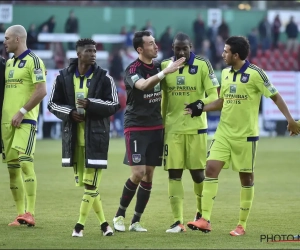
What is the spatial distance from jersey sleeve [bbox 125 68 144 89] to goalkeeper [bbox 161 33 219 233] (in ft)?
1.21

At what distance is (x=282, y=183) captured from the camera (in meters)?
15.6

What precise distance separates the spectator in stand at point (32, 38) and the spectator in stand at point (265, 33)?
31.5ft

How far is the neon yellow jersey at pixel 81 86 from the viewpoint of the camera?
9125mm

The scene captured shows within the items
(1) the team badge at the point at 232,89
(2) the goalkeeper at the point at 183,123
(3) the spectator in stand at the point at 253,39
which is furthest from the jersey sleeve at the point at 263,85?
(3) the spectator in stand at the point at 253,39

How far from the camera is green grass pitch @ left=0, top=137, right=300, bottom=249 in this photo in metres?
8.39

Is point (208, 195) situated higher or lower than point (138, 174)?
lower

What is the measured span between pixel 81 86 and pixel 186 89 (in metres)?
1.33

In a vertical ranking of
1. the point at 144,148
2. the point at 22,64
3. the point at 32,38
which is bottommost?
the point at 144,148

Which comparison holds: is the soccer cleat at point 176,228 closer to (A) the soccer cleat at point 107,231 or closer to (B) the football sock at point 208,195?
(B) the football sock at point 208,195

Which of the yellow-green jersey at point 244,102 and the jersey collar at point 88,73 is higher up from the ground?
the jersey collar at point 88,73

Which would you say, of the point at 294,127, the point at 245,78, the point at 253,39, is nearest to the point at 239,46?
the point at 245,78

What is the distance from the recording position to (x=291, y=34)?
115 feet

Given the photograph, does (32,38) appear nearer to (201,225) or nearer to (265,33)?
(265,33)

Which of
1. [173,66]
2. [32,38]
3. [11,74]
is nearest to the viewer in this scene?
[173,66]
